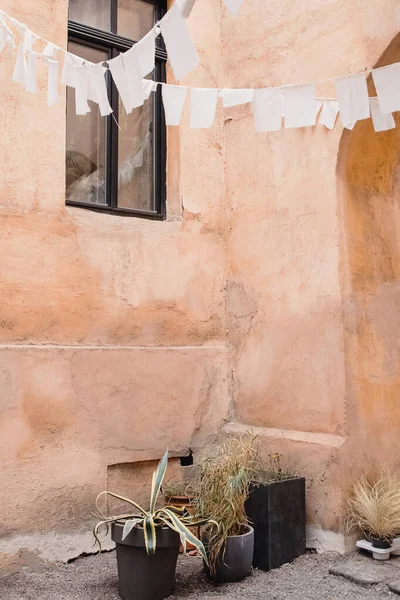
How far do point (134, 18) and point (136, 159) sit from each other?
1.08 meters

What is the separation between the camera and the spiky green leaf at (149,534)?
2859 mm

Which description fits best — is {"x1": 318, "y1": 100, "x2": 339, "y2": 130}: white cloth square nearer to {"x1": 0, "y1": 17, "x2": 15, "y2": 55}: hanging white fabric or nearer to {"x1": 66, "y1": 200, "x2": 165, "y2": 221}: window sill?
{"x1": 66, "y1": 200, "x2": 165, "y2": 221}: window sill

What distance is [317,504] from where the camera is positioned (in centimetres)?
373

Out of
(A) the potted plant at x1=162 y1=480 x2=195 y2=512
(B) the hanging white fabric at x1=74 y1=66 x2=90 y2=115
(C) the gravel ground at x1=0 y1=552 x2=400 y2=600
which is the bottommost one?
(C) the gravel ground at x1=0 y1=552 x2=400 y2=600

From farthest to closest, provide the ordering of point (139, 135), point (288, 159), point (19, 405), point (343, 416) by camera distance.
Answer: point (139, 135)
point (288, 159)
point (343, 416)
point (19, 405)

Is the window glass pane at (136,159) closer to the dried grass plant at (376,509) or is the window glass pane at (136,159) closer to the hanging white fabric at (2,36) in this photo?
the hanging white fabric at (2,36)

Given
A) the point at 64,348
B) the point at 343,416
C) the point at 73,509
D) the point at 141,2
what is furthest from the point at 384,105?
the point at 73,509

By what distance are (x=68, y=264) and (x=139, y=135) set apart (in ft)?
4.20

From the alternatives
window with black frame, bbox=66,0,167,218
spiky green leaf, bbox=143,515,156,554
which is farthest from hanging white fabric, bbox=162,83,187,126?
spiky green leaf, bbox=143,515,156,554

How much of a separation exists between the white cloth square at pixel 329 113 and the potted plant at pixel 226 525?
7.37ft

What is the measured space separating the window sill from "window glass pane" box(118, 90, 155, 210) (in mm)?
87

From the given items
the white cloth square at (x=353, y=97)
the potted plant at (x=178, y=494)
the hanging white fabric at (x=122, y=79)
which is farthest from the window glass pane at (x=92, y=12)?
the potted plant at (x=178, y=494)

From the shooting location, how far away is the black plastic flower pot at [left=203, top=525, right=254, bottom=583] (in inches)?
127

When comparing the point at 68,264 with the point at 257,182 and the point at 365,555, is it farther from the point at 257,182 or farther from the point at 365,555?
the point at 365,555
